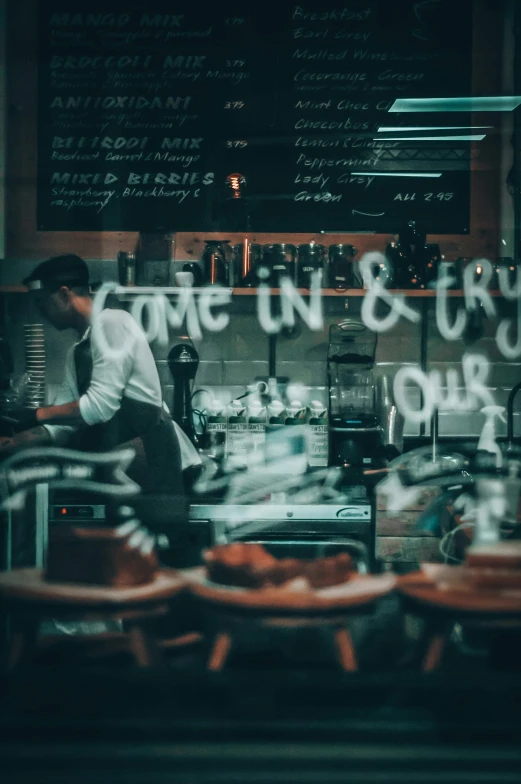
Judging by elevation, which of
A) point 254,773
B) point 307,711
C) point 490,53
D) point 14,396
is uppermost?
point 490,53

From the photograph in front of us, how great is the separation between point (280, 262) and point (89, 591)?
1.95 meters

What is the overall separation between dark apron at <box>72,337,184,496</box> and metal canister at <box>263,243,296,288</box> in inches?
31.4

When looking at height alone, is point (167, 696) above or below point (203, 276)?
below

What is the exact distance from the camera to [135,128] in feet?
9.20

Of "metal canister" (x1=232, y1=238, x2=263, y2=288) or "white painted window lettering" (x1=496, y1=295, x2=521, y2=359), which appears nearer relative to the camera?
"metal canister" (x1=232, y1=238, x2=263, y2=288)

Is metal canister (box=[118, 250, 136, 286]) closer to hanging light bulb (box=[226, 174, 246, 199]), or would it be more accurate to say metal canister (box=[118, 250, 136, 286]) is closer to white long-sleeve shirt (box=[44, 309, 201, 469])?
hanging light bulb (box=[226, 174, 246, 199])

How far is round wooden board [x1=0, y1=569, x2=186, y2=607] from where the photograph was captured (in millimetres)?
1450

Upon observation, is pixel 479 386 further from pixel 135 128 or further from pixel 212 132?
pixel 135 128

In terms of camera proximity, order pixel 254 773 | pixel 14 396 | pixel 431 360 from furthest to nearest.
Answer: pixel 431 360 < pixel 14 396 < pixel 254 773

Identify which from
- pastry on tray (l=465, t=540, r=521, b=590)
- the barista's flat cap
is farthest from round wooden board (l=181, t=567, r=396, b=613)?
the barista's flat cap

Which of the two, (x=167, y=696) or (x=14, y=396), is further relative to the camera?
(x=14, y=396)

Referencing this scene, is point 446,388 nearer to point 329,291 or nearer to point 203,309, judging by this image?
point 329,291

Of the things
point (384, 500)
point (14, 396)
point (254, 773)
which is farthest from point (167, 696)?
point (14, 396)

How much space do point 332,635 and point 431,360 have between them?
226 cm
